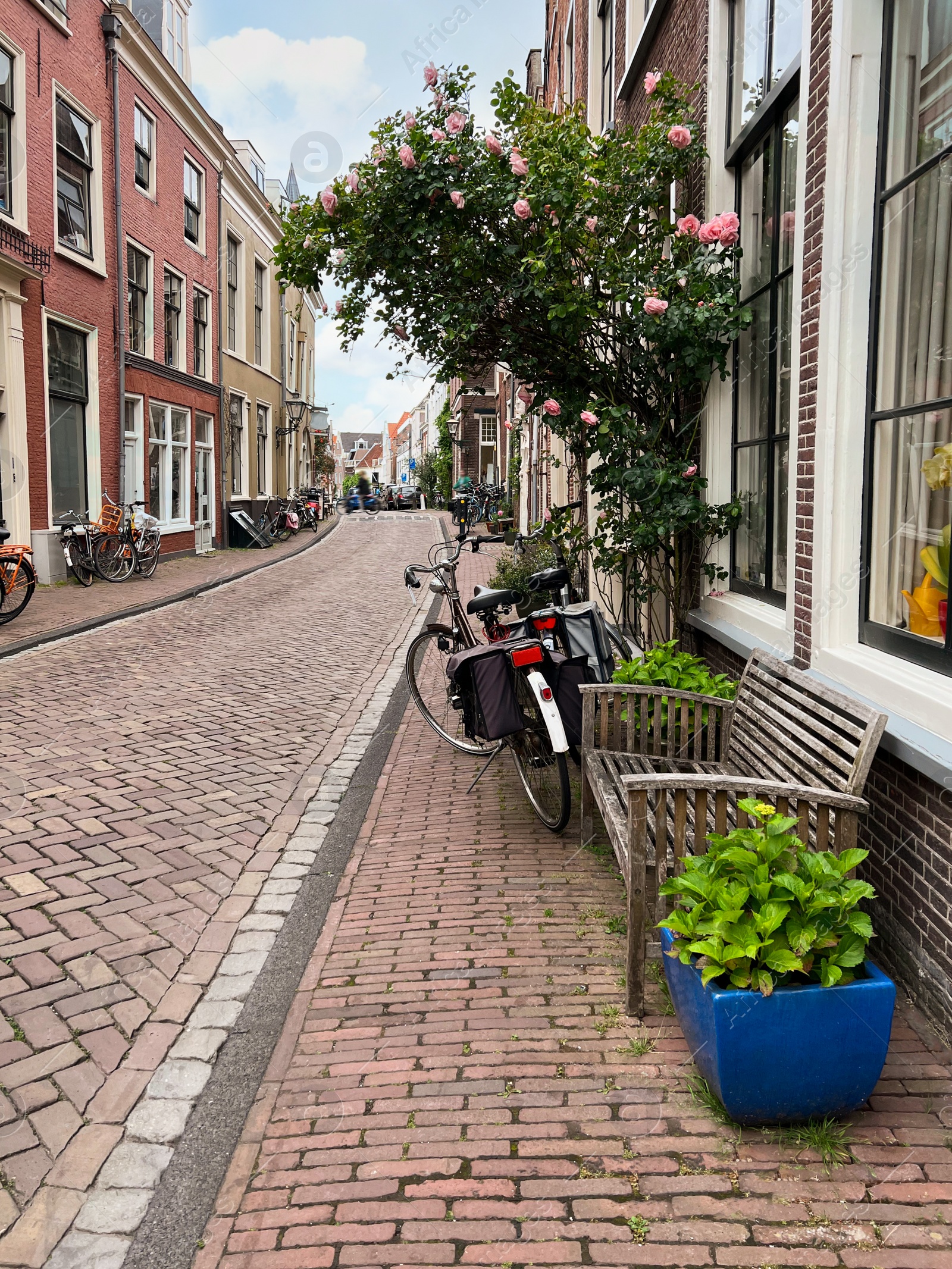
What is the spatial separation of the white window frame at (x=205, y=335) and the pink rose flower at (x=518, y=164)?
16803mm

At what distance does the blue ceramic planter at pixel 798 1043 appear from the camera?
2332mm

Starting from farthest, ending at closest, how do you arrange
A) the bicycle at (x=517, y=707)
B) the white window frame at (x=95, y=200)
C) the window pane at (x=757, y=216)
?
the white window frame at (x=95, y=200), the window pane at (x=757, y=216), the bicycle at (x=517, y=707)

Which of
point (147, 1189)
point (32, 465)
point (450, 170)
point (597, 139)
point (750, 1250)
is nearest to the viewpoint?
point (750, 1250)

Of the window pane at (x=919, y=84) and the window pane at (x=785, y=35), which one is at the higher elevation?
the window pane at (x=785, y=35)

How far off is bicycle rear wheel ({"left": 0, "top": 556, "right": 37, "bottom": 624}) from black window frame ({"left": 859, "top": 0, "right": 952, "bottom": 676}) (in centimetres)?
873

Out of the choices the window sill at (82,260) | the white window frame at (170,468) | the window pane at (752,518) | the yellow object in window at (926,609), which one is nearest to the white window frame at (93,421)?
the window sill at (82,260)

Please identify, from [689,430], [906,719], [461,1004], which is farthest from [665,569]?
[461,1004]

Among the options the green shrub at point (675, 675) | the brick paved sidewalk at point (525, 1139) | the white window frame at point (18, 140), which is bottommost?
the brick paved sidewalk at point (525, 1139)

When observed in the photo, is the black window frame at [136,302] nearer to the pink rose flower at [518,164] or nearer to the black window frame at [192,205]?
the black window frame at [192,205]

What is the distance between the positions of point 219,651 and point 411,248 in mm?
4851

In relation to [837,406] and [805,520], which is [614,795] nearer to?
[805,520]

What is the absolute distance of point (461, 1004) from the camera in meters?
3.02

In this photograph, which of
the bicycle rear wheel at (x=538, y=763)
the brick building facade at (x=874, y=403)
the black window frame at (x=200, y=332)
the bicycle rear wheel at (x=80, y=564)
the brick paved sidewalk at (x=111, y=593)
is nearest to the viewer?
the brick building facade at (x=874, y=403)

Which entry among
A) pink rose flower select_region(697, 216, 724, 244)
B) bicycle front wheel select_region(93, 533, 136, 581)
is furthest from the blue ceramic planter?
bicycle front wheel select_region(93, 533, 136, 581)
